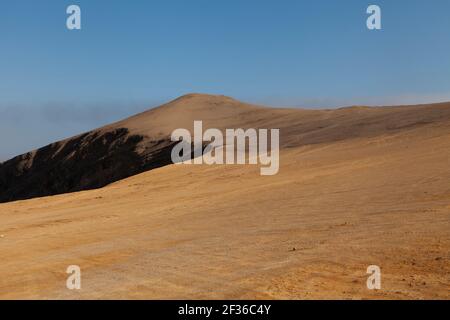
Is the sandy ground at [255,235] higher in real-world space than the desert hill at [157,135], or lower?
lower

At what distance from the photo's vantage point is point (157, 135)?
34.7m

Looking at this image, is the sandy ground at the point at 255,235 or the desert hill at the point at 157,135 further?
the desert hill at the point at 157,135

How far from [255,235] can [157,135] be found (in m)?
26.7

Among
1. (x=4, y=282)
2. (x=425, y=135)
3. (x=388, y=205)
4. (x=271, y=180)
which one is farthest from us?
(x=425, y=135)

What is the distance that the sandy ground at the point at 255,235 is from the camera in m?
5.95

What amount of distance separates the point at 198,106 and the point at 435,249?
132ft

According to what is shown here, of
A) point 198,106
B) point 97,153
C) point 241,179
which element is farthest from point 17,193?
point 241,179

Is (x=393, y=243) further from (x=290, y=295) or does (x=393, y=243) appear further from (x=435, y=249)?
(x=290, y=295)

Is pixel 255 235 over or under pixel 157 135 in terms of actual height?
under

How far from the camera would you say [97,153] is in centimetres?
3831

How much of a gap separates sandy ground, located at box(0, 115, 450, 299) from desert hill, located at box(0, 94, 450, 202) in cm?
623

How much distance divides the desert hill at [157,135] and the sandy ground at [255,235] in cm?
623

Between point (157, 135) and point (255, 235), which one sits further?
point (157, 135)
